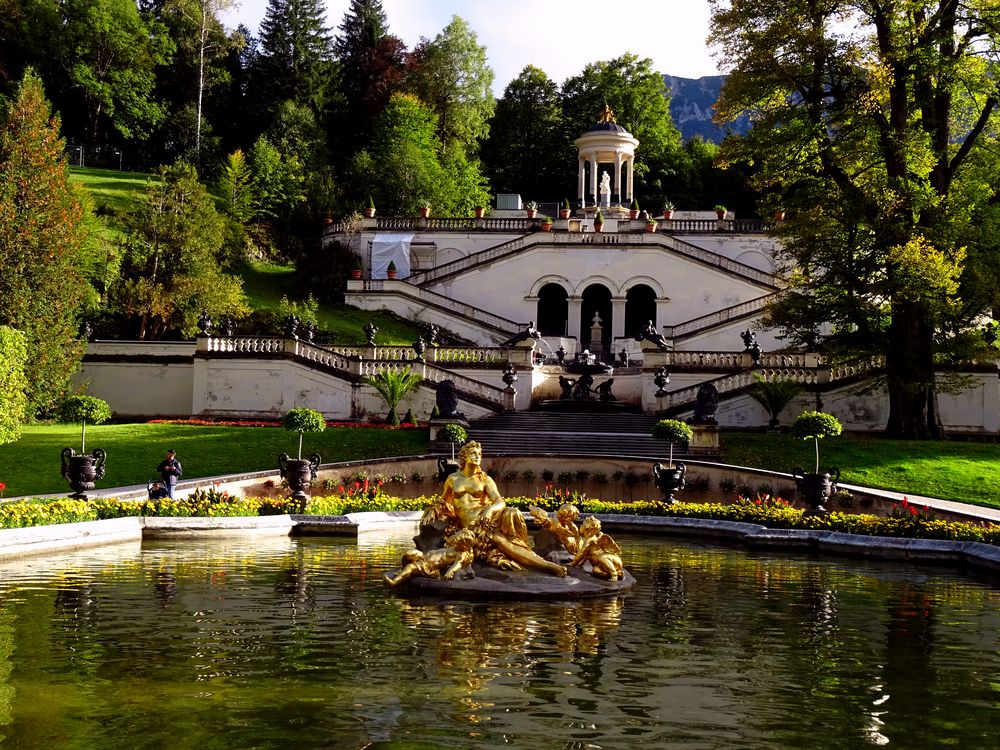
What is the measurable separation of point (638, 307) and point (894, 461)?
27.7 meters

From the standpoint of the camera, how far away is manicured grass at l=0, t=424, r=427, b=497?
1039 inches

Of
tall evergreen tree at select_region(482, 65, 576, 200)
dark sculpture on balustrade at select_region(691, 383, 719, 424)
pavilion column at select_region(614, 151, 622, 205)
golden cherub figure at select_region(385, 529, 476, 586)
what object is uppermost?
tall evergreen tree at select_region(482, 65, 576, 200)

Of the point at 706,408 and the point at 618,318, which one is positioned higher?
the point at 618,318

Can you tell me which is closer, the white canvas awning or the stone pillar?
the stone pillar

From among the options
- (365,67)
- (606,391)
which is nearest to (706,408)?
(606,391)

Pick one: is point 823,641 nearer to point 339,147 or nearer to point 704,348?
point 704,348

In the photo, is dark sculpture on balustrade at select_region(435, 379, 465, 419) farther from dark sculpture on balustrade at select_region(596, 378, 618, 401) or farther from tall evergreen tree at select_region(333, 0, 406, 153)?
tall evergreen tree at select_region(333, 0, 406, 153)

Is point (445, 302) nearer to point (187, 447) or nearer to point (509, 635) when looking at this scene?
point (187, 447)

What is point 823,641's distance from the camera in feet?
34.3

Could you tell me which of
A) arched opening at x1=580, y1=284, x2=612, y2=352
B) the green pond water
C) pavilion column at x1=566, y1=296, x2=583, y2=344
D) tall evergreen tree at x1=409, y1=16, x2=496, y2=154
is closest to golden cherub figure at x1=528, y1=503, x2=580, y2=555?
the green pond water

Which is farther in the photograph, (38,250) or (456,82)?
(456,82)

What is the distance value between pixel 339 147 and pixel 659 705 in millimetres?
78455

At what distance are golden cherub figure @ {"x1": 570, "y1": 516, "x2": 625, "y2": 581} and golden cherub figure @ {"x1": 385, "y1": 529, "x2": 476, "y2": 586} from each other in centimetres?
145

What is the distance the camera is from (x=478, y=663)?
30.5ft
